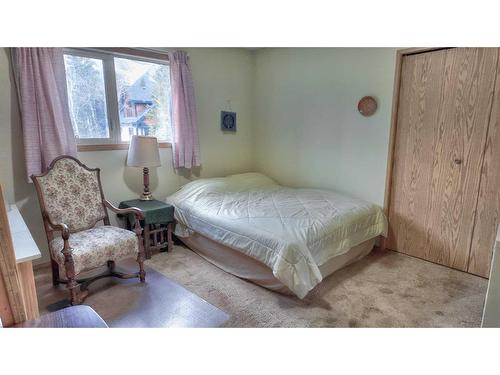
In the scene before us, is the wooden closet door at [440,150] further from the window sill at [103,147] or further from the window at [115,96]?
the window sill at [103,147]

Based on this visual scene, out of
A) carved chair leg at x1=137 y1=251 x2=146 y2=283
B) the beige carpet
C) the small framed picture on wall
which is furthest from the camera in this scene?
the small framed picture on wall

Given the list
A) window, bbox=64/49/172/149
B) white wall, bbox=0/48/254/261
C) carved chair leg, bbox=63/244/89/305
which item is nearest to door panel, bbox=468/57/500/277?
white wall, bbox=0/48/254/261

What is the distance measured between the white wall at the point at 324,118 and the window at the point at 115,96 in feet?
4.49

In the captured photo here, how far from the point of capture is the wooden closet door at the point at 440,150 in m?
2.32

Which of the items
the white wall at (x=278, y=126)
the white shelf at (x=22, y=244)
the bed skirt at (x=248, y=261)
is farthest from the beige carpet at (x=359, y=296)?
the white shelf at (x=22, y=244)

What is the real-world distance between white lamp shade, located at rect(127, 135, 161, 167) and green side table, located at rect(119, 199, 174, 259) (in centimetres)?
40

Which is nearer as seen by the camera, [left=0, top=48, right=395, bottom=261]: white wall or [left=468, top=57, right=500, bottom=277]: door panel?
[left=468, top=57, right=500, bottom=277]: door panel

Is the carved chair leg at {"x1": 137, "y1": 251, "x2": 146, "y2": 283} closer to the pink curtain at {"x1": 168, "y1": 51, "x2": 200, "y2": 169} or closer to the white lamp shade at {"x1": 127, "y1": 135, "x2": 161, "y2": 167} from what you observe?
the white lamp shade at {"x1": 127, "y1": 135, "x2": 161, "y2": 167}

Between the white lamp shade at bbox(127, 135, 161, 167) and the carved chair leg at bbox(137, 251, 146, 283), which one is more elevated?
the white lamp shade at bbox(127, 135, 161, 167)

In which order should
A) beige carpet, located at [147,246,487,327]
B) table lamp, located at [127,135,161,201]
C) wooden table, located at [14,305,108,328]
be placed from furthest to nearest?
table lamp, located at [127,135,161,201]
beige carpet, located at [147,246,487,327]
wooden table, located at [14,305,108,328]

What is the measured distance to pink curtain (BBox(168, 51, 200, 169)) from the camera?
122 inches

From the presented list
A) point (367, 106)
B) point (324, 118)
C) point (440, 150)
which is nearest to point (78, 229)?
point (324, 118)

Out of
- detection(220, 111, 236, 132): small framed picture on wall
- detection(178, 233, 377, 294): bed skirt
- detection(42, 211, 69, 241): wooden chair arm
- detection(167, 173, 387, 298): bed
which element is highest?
detection(220, 111, 236, 132): small framed picture on wall
